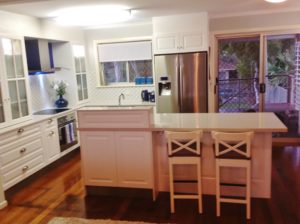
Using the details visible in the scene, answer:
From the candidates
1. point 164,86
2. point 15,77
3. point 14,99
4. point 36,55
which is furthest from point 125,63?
point 14,99

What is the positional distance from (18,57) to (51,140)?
138cm

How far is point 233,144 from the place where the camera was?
3.06m

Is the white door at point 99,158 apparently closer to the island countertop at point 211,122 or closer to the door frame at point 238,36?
the island countertop at point 211,122

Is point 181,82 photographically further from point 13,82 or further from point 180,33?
point 13,82

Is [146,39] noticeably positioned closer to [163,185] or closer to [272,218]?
[163,185]

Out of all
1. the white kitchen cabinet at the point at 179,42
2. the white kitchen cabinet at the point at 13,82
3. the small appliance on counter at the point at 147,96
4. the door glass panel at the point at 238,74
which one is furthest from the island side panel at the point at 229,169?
the door glass panel at the point at 238,74

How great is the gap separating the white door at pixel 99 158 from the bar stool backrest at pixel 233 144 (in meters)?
1.27

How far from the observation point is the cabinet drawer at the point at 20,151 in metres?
3.61

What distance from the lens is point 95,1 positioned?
3.73 meters

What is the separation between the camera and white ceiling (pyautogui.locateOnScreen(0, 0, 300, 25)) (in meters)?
3.79

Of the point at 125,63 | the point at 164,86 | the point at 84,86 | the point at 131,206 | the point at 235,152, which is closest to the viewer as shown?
the point at 235,152

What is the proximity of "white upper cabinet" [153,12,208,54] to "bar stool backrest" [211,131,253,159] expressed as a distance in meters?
2.53

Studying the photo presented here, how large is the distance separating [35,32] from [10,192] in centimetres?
249

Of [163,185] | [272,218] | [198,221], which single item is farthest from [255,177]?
[163,185]
